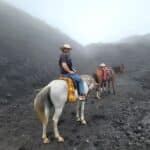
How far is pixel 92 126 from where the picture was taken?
15398mm

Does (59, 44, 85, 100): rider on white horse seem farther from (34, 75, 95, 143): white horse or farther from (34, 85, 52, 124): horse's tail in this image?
(34, 85, 52, 124): horse's tail

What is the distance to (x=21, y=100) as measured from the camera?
22.2 meters

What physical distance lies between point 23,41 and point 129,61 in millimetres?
12523

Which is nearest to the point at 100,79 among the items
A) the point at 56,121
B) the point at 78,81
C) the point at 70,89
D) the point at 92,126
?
the point at 92,126

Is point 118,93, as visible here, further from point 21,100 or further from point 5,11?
point 5,11

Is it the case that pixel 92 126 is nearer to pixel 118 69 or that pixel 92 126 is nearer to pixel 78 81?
pixel 78 81

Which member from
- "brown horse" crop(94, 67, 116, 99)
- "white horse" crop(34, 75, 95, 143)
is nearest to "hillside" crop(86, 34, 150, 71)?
"brown horse" crop(94, 67, 116, 99)

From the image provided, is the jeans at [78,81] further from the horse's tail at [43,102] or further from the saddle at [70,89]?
the horse's tail at [43,102]

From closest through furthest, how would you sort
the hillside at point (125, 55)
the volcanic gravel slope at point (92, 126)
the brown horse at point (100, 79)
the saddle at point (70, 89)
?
the volcanic gravel slope at point (92, 126)
the saddle at point (70, 89)
the brown horse at point (100, 79)
the hillside at point (125, 55)

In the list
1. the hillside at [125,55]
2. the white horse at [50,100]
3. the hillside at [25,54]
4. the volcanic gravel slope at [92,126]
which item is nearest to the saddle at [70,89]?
the white horse at [50,100]

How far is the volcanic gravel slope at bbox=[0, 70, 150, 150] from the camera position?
531 inches

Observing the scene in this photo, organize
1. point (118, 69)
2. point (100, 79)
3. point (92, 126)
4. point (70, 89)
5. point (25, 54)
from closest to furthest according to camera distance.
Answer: point (70, 89)
point (92, 126)
point (100, 79)
point (118, 69)
point (25, 54)

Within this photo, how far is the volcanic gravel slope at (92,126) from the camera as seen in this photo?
13.5 m

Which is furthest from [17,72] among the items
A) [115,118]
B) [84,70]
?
[115,118]
